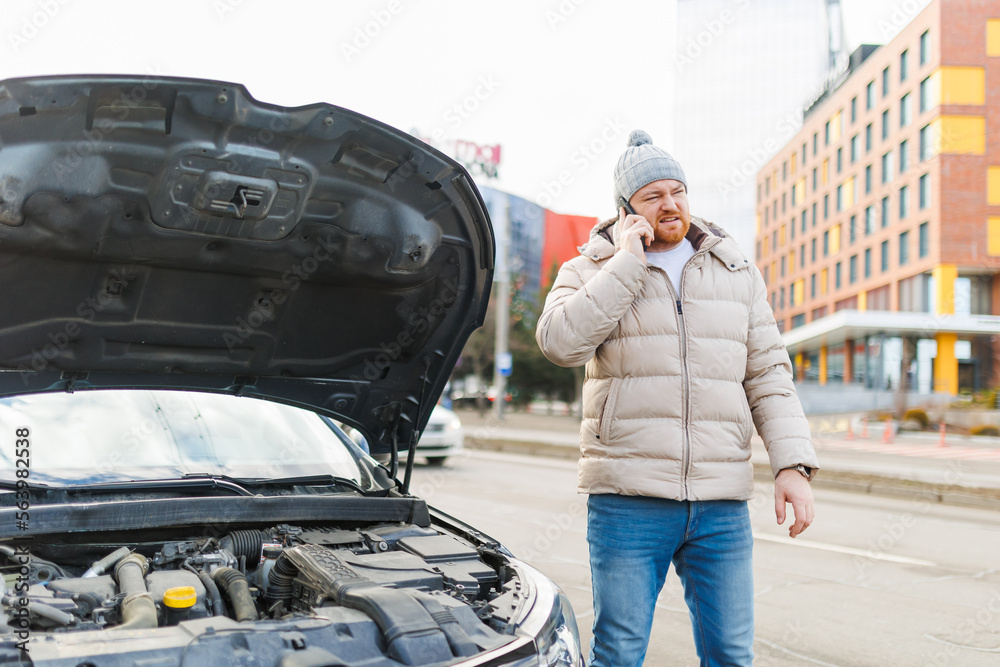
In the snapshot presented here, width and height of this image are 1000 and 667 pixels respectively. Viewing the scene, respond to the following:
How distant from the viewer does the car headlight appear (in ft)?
6.34

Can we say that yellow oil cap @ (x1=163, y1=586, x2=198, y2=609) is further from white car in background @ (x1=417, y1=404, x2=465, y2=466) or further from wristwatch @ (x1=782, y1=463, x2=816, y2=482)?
white car in background @ (x1=417, y1=404, x2=465, y2=466)

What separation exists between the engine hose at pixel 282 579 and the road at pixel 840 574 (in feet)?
7.31

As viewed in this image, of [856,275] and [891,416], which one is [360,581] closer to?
[891,416]

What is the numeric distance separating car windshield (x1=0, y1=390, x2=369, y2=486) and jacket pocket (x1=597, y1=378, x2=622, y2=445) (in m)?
1.11

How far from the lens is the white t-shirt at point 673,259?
8.16 ft

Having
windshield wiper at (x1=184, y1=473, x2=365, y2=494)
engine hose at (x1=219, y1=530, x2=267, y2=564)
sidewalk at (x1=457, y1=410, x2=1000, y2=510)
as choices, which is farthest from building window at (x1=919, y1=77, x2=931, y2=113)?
engine hose at (x1=219, y1=530, x2=267, y2=564)

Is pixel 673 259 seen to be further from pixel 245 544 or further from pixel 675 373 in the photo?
pixel 245 544

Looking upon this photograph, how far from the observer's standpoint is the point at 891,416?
28.6 metres

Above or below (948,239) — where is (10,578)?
below

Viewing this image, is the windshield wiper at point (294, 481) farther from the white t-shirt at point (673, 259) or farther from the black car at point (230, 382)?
the white t-shirt at point (673, 259)

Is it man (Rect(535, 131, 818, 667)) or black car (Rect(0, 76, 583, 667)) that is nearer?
black car (Rect(0, 76, 583, 667))

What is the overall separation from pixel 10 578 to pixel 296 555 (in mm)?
714

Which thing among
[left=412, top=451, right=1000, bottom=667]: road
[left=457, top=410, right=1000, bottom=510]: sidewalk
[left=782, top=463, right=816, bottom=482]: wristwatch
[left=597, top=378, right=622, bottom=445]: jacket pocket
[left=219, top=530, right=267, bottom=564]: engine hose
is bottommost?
[left=412, top=451, right=1000, bottom=667]: road

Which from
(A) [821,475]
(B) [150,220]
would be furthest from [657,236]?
(A) [821,475]
